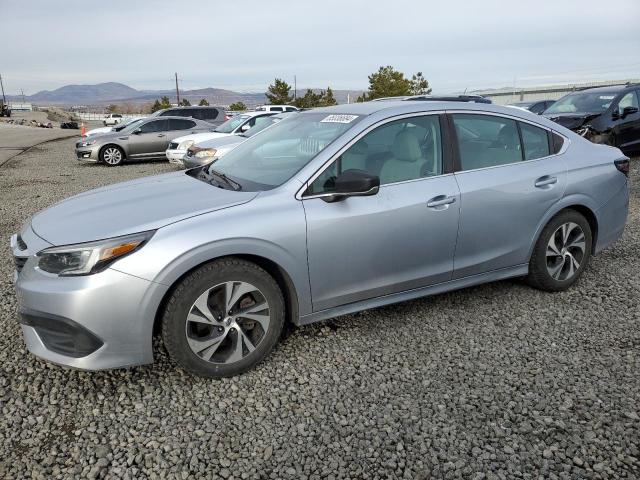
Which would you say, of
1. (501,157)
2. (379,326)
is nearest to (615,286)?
(501,157)

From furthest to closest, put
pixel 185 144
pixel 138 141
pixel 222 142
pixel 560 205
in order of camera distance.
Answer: pixel 138 141, pixel 185 144, pixel 222 142, pixel 560 205

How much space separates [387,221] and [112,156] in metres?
13.8

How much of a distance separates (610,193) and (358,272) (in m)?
2.50

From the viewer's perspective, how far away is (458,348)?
346 cm

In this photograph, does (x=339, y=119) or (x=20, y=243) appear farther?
(x=339, y=119)

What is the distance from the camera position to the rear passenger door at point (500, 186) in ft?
12.1

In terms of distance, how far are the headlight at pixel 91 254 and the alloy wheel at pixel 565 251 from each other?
309 centimetres

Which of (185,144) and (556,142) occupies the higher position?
(556,142)

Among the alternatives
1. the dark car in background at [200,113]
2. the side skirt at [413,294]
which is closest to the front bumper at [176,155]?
the dark car in background at [200,113]

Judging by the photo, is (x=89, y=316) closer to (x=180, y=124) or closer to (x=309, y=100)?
(x=180, y=124)

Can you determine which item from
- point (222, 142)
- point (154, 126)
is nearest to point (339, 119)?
point (222, 142)

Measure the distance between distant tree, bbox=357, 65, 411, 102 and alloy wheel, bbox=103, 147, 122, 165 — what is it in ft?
127

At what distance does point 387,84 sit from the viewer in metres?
51.4

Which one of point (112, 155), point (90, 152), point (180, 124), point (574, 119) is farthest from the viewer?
point (180, 124)
